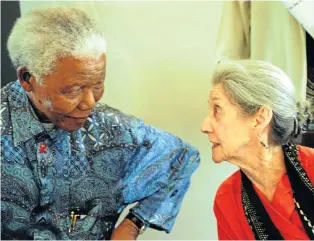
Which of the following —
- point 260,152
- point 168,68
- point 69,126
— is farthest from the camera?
point 168,68

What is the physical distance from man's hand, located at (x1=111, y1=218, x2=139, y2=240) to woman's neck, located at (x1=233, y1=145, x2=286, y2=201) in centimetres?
36

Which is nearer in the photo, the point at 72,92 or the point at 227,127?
the point at 72,92

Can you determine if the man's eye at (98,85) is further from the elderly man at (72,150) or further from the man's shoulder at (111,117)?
the man's shoulder at (111,117)

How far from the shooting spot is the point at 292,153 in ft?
4.44

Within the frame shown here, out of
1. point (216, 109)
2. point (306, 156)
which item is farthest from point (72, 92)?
point (306, 156)

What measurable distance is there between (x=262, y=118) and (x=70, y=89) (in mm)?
537

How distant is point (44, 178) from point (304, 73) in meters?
0.89

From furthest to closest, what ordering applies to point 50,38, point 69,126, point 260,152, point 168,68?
point 168,68 < point 260,152 < point 69,126 < point 50,38

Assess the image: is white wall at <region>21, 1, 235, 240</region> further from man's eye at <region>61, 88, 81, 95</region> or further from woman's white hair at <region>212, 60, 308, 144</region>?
man's eye at <region>61, 88, 81, 95</region>

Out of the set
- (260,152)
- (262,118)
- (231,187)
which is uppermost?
(262,118)

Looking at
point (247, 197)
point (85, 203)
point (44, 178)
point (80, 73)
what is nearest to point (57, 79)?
point (80, 73)

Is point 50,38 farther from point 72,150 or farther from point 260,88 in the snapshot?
point 260,88

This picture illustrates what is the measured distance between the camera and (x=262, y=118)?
1.28 m

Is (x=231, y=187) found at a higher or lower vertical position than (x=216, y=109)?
lower
